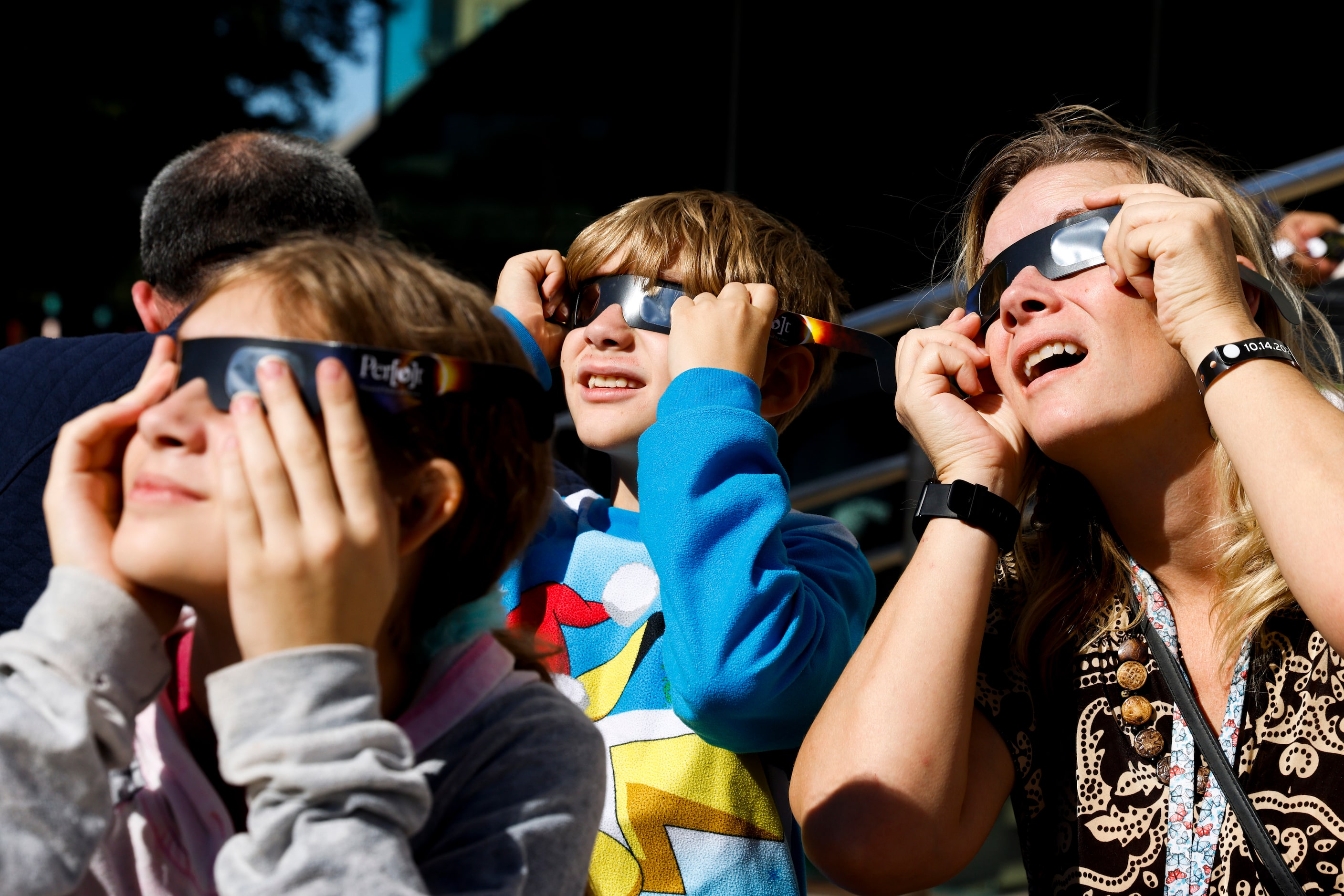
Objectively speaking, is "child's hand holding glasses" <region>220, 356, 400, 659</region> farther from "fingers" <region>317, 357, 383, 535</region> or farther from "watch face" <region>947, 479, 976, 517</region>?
"watch face" <region>947, 479, 976, 517</region>

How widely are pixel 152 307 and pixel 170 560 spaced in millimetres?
1945

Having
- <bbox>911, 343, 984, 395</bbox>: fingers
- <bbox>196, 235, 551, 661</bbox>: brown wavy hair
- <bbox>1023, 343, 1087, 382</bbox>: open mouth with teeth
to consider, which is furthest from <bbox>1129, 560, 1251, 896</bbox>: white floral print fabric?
<bbox>196, 235, 551, 661</bbox>: brown wavy hair

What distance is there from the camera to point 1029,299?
75.2 inches

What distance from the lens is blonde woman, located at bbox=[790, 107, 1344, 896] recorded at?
163 centimetres

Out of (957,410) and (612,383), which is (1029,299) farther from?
(612,383)

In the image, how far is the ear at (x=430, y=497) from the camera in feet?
4.30

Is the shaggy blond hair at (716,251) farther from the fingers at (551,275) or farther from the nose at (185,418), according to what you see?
the nose at (185,418)

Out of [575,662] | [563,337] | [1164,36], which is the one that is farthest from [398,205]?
[575,662]

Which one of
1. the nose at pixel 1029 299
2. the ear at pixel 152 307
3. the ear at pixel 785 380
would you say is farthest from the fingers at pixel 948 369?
the ear at pixel 152 307

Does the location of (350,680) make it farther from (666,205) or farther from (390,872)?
(666,205)

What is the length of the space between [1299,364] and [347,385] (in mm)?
1483

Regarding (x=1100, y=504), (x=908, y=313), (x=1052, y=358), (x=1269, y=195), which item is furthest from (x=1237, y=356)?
(x=1269, y=195)

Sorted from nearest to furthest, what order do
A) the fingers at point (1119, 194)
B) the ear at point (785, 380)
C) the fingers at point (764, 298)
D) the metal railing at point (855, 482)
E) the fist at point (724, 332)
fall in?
the fingers at point (1119, 194)
the fist at point (724, 332)
the fingers at point (764, 298)
the ear at point (785, 380)
the metal railing at point (855, 482)

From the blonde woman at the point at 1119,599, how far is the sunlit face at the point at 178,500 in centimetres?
94
